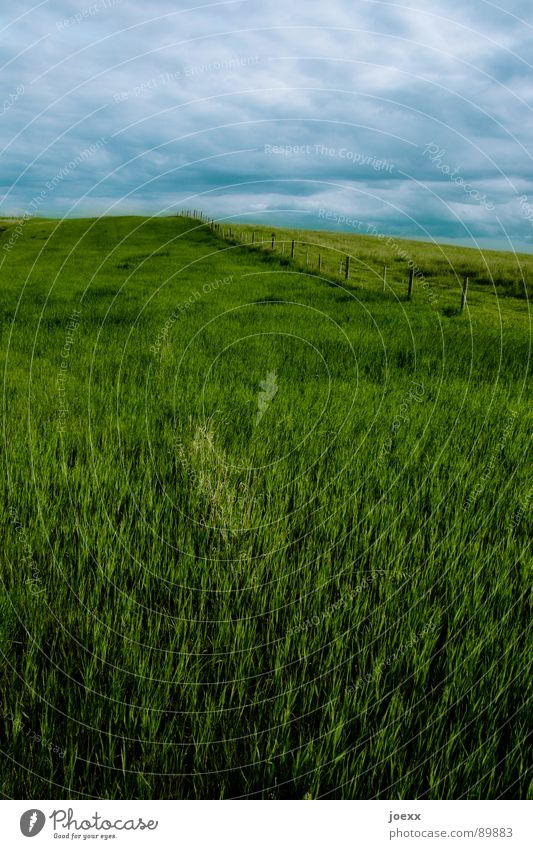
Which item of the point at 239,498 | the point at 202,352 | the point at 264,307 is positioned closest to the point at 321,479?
the point at 239,498

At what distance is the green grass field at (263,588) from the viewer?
2.53 meters

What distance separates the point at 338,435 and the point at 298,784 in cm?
384

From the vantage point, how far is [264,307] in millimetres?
13484

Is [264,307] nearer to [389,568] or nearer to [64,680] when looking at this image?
[389,568]
